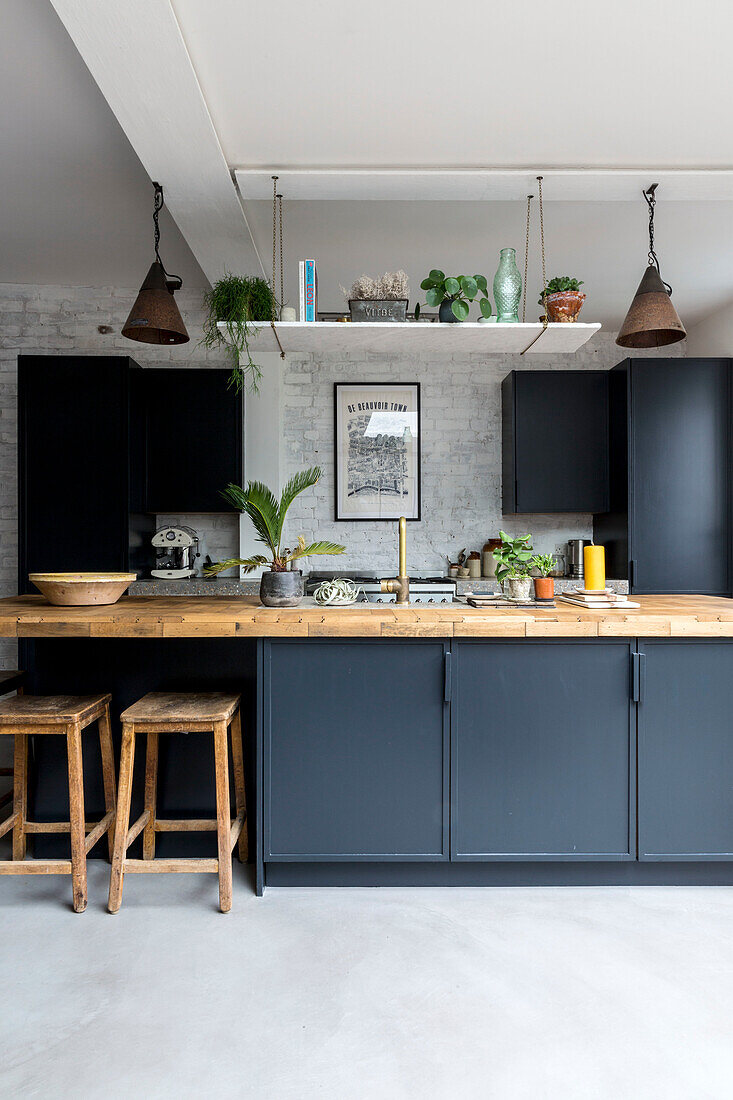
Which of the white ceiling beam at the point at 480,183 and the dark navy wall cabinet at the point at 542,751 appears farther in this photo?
the white ceiling beam at the point at 480,183

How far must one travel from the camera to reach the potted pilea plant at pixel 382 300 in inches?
121

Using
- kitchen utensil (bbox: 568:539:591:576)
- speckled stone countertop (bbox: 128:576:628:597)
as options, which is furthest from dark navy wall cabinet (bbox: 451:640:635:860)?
kitchen utensil (bbox: 568:539:591:576)

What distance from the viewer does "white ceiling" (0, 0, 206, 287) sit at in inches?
96.7

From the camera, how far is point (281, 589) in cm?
279

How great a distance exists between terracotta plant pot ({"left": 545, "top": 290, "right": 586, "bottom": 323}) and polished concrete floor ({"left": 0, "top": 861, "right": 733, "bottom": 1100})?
2298mm

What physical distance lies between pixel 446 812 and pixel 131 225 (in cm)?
340

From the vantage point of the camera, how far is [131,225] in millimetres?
3867

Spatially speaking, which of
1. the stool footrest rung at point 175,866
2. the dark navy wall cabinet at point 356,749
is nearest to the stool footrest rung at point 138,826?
the stool footrest rung at point 175,866

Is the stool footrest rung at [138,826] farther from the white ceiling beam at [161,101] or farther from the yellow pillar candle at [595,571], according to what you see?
the white ceiling beam at [161,101]

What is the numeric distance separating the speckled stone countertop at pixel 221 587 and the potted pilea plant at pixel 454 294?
216 cm

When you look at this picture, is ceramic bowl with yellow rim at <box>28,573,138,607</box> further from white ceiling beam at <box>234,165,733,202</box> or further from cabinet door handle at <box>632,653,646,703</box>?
cabinet door handle at <box>632,653,646,703</box>

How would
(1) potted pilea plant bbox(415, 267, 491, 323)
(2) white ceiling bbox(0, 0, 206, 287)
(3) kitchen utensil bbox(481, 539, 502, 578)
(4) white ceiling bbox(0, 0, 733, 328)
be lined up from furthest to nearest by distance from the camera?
1. (3) kitchen utensil bbox(481, 539, 502, 578)
2. (1) potted pilea plant bbox(415, 267, 491, 323)
3. (2) white ceiling bbox(0, 0, 206, 287)
4. (4) white ceiling bbox(0, 0, 733, 328)

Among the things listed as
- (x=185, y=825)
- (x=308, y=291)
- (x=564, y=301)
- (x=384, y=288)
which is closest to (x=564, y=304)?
(x=564, y=301)

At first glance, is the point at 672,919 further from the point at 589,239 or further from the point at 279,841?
the point at 589,239
